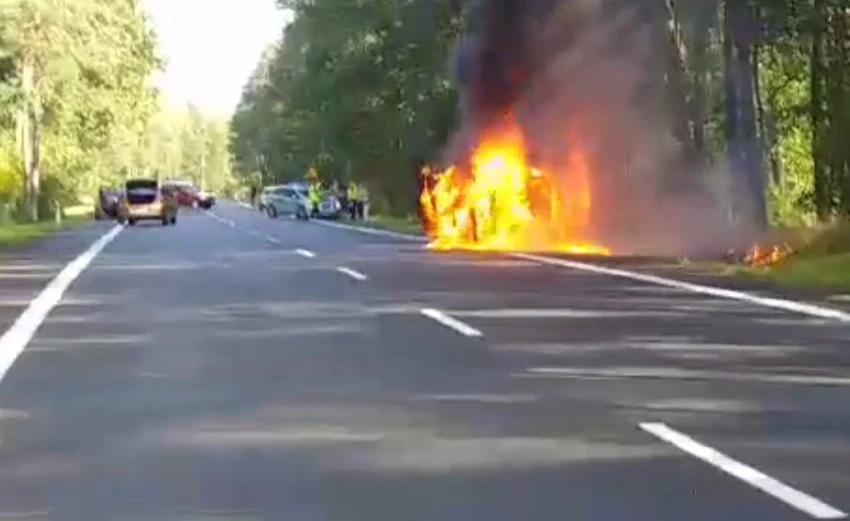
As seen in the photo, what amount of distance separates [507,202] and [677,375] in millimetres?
25333

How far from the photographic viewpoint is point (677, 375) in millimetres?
13094

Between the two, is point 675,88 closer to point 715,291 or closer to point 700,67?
point 700,67

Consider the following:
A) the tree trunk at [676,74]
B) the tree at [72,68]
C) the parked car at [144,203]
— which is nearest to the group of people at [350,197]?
the parked car at [144,203]

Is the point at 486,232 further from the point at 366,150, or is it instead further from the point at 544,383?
the point at 366,150

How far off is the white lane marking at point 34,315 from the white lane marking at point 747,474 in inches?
215

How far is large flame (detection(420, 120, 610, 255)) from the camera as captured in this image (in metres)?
38.2

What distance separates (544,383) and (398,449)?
120 inches

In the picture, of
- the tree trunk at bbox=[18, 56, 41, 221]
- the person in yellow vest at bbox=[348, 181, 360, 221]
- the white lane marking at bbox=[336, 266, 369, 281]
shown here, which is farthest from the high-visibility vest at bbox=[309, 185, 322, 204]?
the white lane marking at bbox=[336, 266, 369, 281]

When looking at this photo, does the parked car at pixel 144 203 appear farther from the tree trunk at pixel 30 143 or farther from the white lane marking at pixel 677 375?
the white lane marking at pixel 677 375

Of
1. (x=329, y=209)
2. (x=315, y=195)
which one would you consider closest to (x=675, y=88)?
(x=329, y=209)

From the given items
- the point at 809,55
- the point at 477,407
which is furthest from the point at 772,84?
the point at 477,407

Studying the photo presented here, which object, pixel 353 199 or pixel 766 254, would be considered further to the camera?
pixel 353 199

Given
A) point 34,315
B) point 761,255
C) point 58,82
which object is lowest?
point 761,255

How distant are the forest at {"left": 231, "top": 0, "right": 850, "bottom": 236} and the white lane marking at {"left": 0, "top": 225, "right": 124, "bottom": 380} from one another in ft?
39.0
